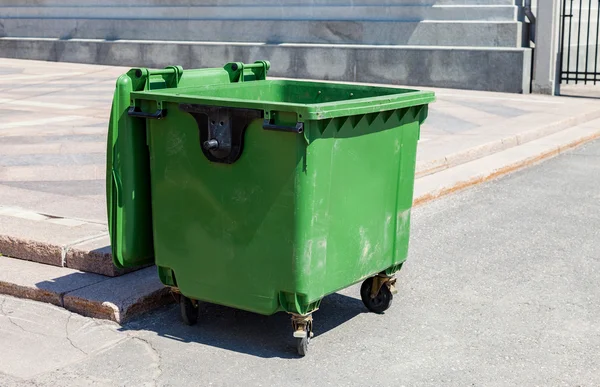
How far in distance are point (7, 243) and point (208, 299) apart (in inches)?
65.1

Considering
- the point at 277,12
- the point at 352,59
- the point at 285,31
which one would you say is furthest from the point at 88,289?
the point at 277,12

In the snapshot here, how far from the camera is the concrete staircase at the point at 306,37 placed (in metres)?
15.2

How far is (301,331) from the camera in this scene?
4.33 meters

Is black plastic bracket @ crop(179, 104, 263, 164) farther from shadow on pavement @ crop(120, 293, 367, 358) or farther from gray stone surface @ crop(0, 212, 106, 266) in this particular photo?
gray stone surface @ crop(0, 212, 106, 266)

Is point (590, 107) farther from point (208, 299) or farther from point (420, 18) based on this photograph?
→ point (208, 299)

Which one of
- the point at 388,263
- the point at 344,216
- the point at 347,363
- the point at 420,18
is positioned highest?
the point at 420,18

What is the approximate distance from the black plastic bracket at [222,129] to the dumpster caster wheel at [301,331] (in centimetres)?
79

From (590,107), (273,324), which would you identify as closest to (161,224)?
(273,324)

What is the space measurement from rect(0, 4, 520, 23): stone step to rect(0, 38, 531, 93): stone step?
2.15ft

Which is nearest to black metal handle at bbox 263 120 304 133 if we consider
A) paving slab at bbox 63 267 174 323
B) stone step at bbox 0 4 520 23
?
paving slab at bbox 63 267 174 323

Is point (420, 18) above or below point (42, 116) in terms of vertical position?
above

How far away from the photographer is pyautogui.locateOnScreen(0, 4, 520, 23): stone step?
15.5m

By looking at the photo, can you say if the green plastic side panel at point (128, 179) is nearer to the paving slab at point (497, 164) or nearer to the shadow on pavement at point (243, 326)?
the shadow on pavement at point (243, 326)

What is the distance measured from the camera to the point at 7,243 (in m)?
5.56
